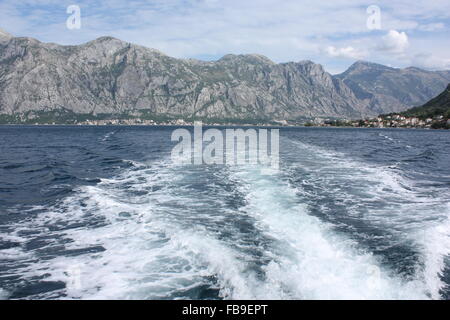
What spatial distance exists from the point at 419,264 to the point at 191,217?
10634mm

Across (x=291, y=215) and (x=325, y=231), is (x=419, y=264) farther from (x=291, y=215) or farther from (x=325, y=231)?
(x=291, y=215)

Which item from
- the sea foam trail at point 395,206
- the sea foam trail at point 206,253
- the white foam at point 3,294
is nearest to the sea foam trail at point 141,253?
A: the sea foam trail at point 206,253

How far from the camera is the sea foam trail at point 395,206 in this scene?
1259 centimetres

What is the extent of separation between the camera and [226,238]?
14.7 meters

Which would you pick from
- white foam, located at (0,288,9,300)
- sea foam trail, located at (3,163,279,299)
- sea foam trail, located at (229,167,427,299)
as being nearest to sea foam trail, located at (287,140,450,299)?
sea foam trail, located at (229,167,427,299)

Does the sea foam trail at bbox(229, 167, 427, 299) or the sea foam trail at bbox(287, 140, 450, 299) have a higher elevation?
the sea foam trail at bbox(287, 140, 450, 299)

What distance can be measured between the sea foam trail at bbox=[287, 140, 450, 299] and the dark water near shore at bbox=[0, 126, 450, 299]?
8 centimetres

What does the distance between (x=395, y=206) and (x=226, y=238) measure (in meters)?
11.7

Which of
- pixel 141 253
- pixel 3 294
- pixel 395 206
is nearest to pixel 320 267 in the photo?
pixel 141 253

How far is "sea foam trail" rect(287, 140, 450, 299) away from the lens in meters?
12.6

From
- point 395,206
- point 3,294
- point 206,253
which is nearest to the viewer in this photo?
point 3,294

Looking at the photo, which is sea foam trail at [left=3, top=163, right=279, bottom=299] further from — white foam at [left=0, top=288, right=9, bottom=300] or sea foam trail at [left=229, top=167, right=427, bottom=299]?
sea foam trail at [left=229, top=167, right=427, bottom=299]

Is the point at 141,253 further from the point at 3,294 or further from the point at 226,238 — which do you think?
the point at 3,294
